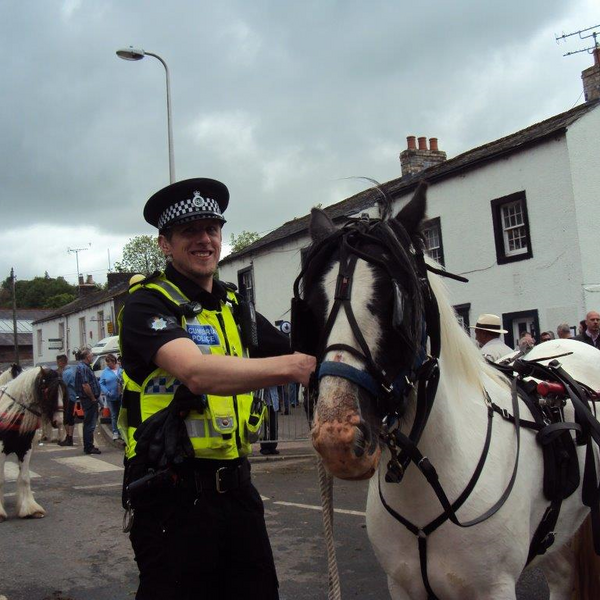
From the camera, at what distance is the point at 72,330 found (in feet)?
138

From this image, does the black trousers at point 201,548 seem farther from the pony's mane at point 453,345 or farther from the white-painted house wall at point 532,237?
the white-painted house wall at point 532,237

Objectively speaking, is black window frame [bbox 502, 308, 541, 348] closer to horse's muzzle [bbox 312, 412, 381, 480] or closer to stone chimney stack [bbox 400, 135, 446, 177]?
stone chimney stack [bbox 400, 135, 446, 177]

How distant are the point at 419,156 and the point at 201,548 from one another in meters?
19.6

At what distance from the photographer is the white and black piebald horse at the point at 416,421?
6.12 ft

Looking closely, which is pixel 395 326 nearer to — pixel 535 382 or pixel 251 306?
pixel 251 306

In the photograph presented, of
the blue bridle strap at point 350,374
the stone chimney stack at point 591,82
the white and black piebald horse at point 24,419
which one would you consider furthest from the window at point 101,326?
the blue bridle strap at point 350,374

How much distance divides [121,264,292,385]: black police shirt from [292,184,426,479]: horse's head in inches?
20.9

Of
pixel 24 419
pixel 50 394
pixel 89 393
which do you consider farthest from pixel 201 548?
pixel 89 393

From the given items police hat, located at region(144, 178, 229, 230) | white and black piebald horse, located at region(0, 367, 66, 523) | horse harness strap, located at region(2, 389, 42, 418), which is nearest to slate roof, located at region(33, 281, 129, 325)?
white and black piebald horse, located at region(0, 367, 66, 523)

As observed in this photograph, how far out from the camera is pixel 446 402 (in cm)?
244

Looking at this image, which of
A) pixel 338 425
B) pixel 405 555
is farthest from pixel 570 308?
pixel 338 425

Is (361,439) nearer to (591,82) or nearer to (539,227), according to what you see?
(539,227)

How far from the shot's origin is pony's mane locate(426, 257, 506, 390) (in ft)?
8.26

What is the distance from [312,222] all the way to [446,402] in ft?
2.77
